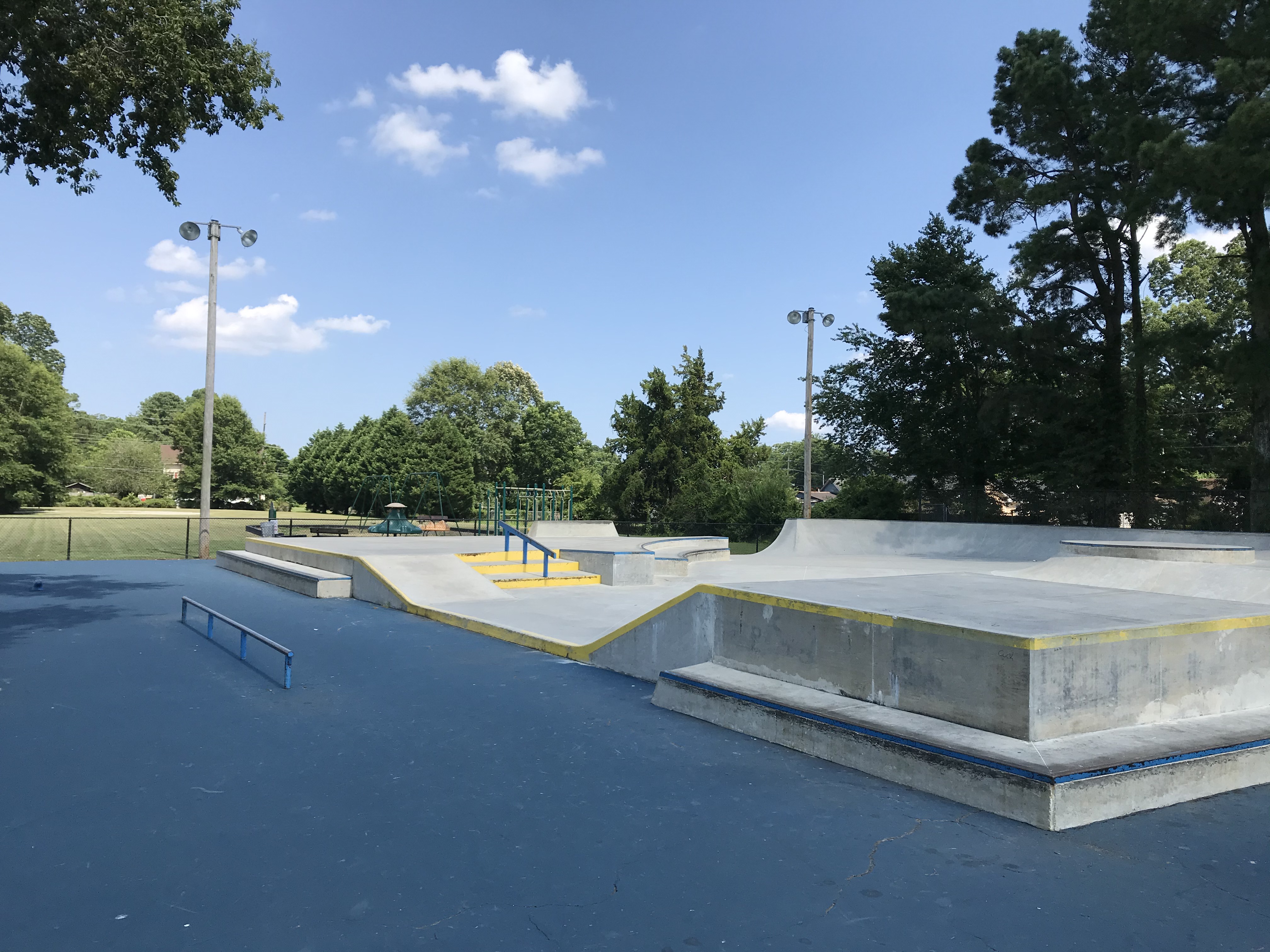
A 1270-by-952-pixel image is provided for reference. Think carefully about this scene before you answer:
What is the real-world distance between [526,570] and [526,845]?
1204cm

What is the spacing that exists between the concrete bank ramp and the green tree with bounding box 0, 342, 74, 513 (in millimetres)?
58984

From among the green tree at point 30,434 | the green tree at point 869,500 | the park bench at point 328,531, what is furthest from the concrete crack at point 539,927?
the green tree at point 30,434

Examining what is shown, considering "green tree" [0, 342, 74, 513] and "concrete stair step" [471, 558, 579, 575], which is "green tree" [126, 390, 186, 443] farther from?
"concrete stair step" [471, 558, 579, 575]

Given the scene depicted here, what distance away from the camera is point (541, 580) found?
15312 mm

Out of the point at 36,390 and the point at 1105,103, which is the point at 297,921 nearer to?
the point at 1105,103

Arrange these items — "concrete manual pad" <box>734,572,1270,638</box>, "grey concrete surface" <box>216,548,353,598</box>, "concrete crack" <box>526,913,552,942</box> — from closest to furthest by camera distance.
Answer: "concrete crack" <box>526,913,552,942</box> → "concrete manual pad" <box>734,572,1270,638</box> → "grey concrete surface" <box>216,548,353,598</box>

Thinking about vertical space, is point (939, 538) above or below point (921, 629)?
below

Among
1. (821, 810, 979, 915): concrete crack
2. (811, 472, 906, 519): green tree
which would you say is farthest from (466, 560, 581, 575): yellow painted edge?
(811, 472, 906, 519): green tree

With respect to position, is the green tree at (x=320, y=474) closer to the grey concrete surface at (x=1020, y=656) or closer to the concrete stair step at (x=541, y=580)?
the concrete stair step at (x=541, y=580)

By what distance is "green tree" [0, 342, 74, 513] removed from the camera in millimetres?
56594

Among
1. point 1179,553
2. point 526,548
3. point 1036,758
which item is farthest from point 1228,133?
point 1036,758

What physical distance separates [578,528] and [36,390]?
55.8 m

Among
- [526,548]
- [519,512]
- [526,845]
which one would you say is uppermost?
[519,512]

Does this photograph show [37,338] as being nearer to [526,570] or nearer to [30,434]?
[30,434]
